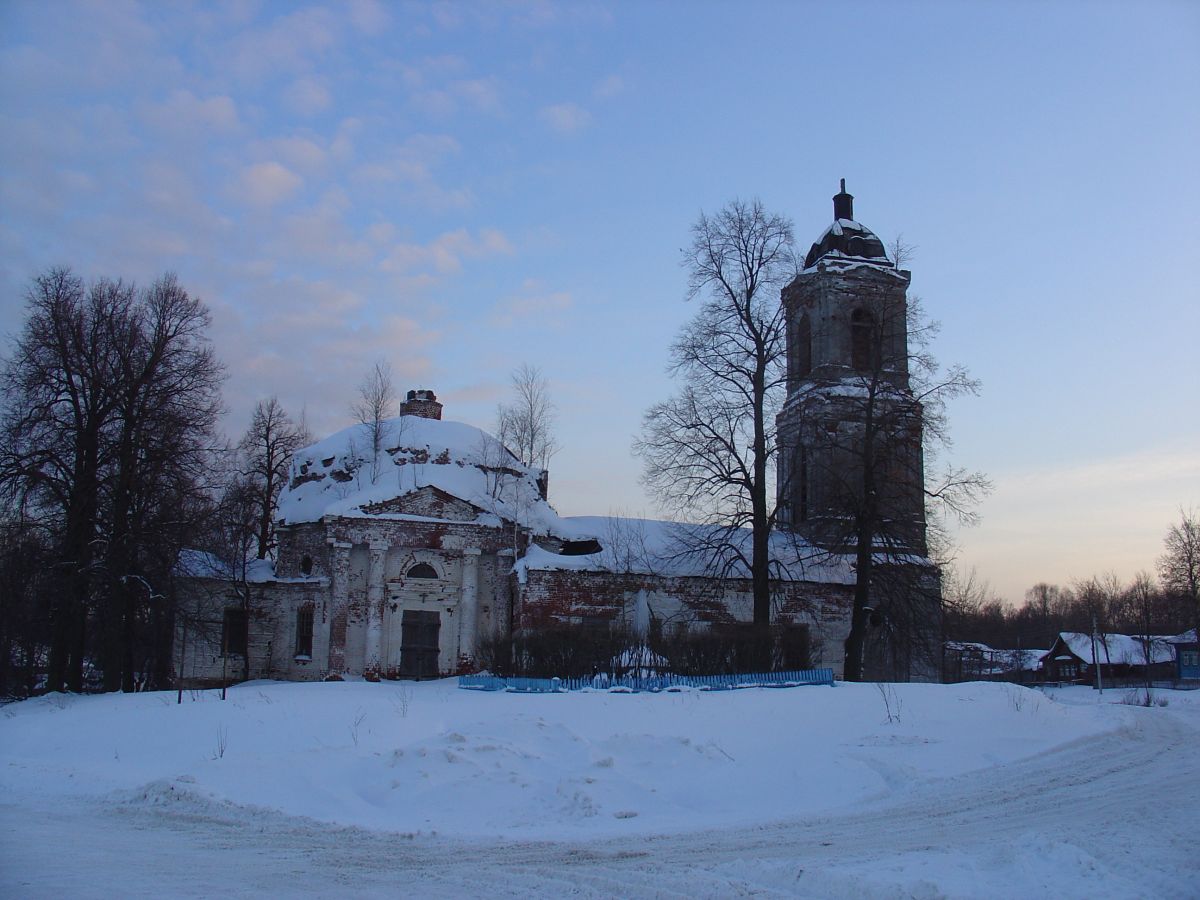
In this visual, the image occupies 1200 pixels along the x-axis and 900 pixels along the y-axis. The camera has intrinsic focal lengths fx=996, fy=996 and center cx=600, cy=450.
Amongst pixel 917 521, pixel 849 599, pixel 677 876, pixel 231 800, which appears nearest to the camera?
pixel 677 876

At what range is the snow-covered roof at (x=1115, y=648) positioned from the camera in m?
46.7

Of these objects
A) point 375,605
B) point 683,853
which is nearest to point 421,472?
point 375,605

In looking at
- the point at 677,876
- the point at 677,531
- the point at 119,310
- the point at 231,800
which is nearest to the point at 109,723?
the point at 231,800

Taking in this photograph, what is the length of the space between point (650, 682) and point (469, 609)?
32.9 ft

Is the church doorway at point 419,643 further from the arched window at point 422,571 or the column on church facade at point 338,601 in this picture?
the column on church facade at point 338,601

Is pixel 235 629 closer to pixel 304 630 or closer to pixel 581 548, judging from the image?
pixel 304 630

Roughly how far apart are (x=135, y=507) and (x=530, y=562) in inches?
370

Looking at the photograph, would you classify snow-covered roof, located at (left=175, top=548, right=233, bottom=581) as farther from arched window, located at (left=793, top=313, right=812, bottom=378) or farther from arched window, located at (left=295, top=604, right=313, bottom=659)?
arched window, located at (left=793, top=313, right=812, bottom=378)

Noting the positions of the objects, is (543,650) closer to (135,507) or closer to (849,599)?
(135,507)

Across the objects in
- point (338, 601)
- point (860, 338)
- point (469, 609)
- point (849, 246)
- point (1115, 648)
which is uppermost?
point (849, 246)

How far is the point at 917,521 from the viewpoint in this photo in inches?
997

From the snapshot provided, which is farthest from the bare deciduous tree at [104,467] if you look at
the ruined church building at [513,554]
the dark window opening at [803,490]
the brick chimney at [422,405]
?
the dark window opening at [803,490]

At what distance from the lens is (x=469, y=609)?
86.1 feet

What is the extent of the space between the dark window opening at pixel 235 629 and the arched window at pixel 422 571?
5.20m
